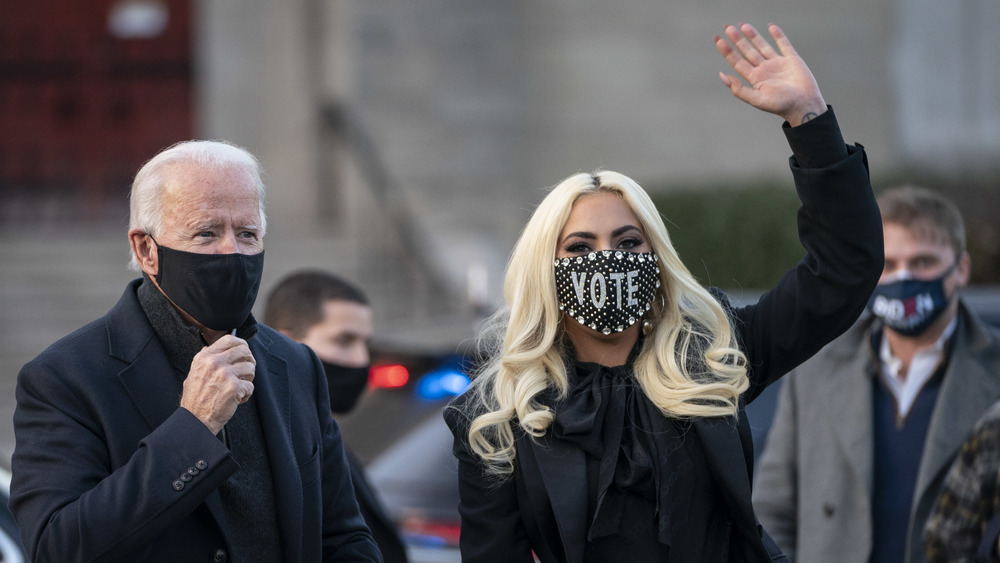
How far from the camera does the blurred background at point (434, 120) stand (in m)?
12.2

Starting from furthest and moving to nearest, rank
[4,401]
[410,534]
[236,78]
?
[236,78] < [4,401] < [410,534]

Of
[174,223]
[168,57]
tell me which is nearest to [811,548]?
[174,223]

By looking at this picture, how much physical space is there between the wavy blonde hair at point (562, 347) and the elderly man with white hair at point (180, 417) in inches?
18.5

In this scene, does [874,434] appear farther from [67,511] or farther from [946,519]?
[67,511]

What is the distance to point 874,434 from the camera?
416 cm

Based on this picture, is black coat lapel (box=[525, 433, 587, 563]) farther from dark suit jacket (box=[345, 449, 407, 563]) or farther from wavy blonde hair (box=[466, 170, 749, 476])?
dark suit jacket (box=[345, 449, 407, 563])

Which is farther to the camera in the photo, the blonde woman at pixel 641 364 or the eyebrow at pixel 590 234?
the eyebrow at pixel 590 234

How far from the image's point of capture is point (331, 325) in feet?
13.8

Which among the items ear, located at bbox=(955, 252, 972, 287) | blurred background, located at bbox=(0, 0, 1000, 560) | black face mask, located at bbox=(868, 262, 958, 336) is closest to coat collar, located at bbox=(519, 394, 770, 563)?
black face mask, located at bbox=(868, 262, 958, 336)

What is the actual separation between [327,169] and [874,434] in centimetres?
996

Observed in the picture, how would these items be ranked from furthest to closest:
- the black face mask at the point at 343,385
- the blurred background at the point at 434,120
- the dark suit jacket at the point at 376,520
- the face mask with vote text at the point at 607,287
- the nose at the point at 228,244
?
the blurred background at the point at 434,120, the black face mask at the point at 343,385, the dark suit jacket at the point at 376,520, the face mask with vote text at the point at 607,287, the nose at the point at 228,244

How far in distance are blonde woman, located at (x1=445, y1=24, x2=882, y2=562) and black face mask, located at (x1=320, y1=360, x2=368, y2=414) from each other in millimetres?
1097

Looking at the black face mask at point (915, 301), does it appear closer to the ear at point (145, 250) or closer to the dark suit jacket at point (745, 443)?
the dark suit jacket at point (745, 443)

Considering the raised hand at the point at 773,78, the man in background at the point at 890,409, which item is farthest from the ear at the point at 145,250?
the man in background at the point at 890,409
